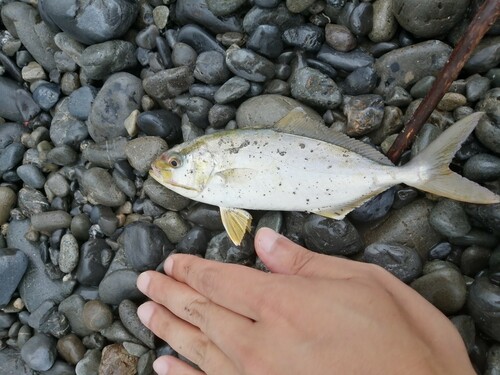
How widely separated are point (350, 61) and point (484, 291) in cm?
219

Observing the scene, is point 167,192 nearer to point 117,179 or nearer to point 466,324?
point 117,179

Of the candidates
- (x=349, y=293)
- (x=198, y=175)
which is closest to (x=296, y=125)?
(x=198, y=175)

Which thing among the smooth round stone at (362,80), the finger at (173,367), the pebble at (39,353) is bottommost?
the pebble at (39,353)

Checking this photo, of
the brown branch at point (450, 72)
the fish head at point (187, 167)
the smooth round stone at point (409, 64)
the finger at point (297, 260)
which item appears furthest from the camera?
the smooth round stone at point (409, 64)

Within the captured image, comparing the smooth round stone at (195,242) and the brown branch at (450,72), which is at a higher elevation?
the brown branch at (450,72)

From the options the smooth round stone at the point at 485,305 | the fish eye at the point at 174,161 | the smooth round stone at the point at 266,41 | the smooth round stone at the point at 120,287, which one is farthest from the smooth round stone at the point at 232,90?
the smooth round stone at the point at 485,305

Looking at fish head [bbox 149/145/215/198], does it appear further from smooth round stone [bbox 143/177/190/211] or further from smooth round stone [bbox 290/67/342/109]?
smooth round stone [bbox 290/67/342/109]

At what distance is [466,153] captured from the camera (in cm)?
370

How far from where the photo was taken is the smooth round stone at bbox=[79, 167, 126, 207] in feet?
14.2

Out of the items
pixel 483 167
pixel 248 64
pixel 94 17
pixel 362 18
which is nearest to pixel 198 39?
pixel 248 64

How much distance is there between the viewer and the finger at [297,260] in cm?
290

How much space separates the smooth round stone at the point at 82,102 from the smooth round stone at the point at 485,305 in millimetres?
3843

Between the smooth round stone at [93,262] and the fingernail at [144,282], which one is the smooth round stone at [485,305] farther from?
the smooth round stone at [93,262]

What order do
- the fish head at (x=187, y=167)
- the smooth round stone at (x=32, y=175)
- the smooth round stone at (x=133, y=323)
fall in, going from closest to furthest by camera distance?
1. the fish head at (x=187, y=167)
2. the smooth round stone at (x=133, y=323)
3. the smooth round stone at (x=32, y=175)
